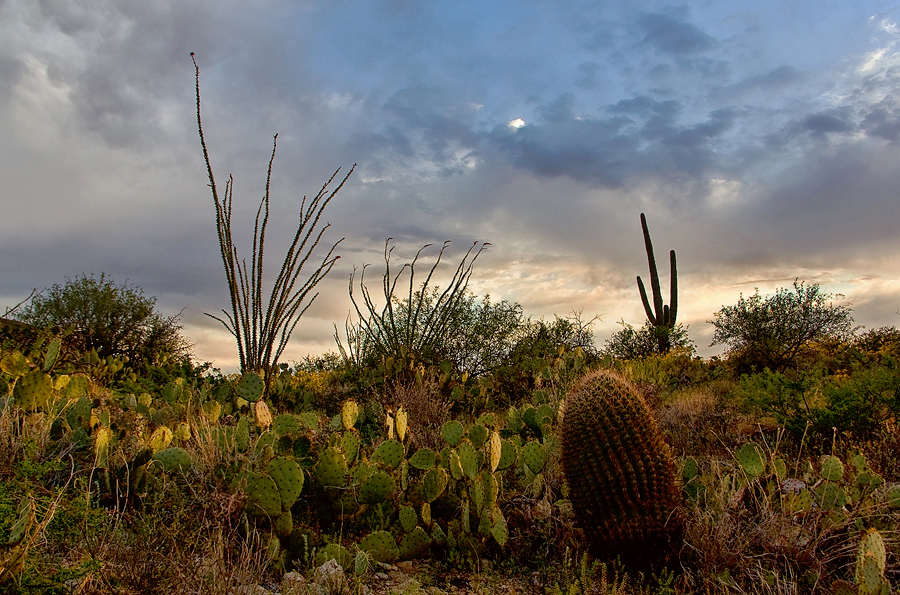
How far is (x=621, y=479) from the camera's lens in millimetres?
2840

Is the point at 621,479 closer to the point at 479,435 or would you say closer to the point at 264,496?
the point at 479,435

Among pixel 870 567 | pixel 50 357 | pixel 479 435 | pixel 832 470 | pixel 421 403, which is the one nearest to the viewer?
pixel 870 567

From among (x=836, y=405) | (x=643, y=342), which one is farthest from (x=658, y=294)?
(x=836, y=405)

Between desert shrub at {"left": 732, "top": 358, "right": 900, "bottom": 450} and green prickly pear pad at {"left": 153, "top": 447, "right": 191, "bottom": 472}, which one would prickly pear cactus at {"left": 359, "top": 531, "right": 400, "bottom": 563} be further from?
desert shrub at {"left": 732, "top": 358, "right": 900, "bottom": 450}

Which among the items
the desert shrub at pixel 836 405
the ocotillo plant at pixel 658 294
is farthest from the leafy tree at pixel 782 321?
the desert shrub at pixel 836 405

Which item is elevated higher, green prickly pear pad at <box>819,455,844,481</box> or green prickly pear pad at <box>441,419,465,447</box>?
green prickly pear pad at <box>441,419,465,447</box>

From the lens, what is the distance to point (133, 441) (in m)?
4.05

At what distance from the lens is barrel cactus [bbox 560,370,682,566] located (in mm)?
2842

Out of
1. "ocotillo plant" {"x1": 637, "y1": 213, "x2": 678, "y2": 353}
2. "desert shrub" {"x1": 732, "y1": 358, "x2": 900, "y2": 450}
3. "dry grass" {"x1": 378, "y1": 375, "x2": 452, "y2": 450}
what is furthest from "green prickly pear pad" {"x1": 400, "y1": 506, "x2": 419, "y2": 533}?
"ocotillo plant" {"x1": 637, "y1": 213, "x2": 678, "y2": 353}

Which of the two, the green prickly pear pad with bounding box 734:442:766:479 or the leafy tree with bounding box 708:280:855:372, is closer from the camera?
the green prickly pear pad with bounding box 734:442:766:479

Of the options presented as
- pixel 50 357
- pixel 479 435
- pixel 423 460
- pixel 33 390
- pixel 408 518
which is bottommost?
pixel 408 518

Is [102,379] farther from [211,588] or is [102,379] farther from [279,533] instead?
[211,588]

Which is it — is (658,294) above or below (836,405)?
above

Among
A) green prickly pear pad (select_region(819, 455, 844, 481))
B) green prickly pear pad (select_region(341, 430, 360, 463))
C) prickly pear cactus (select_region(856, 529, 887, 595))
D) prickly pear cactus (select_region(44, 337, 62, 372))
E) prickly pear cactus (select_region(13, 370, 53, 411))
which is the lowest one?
prickly pear cactus (select_region(856, 529, 887, 595))
